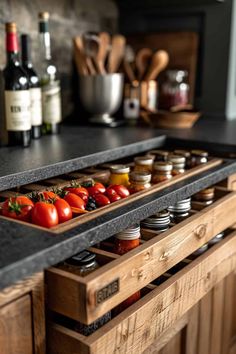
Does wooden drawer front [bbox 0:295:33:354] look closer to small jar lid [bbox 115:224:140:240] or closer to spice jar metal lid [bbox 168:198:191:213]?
small jar lid [bbox 115:224:140:240]

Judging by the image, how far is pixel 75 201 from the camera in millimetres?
1060

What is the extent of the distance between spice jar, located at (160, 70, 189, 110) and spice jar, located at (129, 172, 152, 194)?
118 cm

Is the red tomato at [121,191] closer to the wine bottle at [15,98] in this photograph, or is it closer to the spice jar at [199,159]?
the spice jar at [199,159]

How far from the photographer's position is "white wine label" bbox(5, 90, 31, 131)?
152 centimetres

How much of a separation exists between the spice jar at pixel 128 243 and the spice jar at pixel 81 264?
114 mm

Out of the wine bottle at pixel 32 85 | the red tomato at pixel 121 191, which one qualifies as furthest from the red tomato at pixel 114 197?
the wine bottle at pixel 32 85

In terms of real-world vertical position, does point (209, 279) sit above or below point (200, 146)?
→ below

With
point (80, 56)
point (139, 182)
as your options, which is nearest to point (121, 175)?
point (139, 182)

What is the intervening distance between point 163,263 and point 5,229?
384mm

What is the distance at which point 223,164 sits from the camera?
1.51 meters

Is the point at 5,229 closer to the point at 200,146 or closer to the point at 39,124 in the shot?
the point at 39,124

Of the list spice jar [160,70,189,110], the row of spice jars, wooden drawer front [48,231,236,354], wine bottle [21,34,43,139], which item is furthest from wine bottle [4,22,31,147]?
spice jar [160,70,189,110]

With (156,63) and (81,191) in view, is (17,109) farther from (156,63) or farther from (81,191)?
(156,63)

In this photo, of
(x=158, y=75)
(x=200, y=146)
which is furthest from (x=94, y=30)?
(x=200, y=146)
